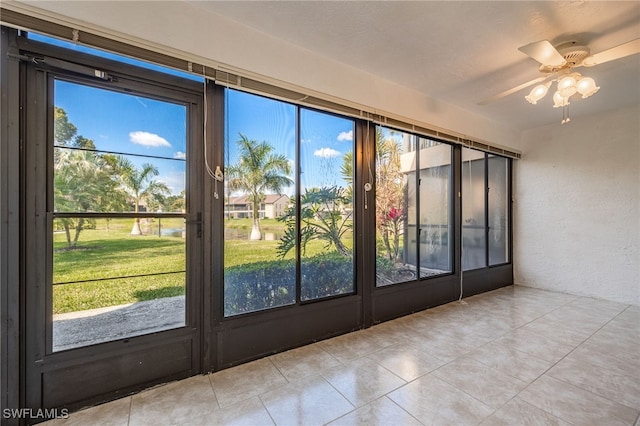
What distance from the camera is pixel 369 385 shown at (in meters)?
1.92

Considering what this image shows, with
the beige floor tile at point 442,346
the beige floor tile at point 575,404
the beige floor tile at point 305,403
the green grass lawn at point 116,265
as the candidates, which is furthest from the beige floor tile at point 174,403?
the beige floor tile at point 575,404

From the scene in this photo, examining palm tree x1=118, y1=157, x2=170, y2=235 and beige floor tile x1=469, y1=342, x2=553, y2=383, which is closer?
palm tree x1=118, y1=157, x2=170, y2=235

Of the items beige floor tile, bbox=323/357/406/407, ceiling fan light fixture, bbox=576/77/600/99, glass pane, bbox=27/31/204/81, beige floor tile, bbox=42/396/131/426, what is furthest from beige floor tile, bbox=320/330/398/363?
ceiling fan light fixture, bbox=576/77/600/99

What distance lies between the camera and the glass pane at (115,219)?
1696 millimetres

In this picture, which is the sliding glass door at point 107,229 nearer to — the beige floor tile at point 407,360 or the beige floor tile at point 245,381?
the beige floor tile at point 245,381

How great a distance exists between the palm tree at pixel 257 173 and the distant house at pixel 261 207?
0.04 meters

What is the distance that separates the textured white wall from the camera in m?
3.69

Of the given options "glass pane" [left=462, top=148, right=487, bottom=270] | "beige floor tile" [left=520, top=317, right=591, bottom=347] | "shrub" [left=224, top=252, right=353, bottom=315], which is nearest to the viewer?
"shrub" [left=224, top=252, right=353, bottom=315]

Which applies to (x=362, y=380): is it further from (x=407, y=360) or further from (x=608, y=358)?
(x=608, y=358)

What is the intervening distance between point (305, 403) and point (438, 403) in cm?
87

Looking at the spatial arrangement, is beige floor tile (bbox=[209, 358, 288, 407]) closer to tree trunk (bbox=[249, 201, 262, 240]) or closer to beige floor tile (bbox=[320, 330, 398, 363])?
beige floor tile (bbox=[320, 330, 398, 363])

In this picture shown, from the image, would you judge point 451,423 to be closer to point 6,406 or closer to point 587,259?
point 6,406

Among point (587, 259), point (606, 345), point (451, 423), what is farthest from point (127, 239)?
point (587, 259)

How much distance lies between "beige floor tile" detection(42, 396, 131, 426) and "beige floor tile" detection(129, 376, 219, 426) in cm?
4
